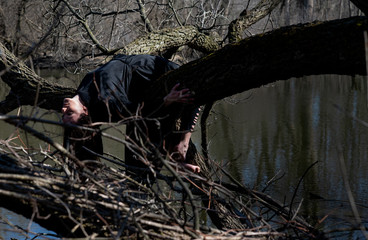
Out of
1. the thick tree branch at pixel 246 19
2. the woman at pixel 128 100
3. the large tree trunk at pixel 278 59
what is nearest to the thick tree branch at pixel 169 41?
the thick tree branch at pixel 246 19

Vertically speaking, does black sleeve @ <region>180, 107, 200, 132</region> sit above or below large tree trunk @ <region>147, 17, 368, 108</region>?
below

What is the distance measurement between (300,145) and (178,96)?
10863 mm

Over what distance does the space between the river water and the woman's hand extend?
3.76 metres

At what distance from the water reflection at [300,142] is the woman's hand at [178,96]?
3549 millimetres

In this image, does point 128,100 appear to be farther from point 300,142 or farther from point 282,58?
point 300,142

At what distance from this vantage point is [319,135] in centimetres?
1450

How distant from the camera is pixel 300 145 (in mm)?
13508

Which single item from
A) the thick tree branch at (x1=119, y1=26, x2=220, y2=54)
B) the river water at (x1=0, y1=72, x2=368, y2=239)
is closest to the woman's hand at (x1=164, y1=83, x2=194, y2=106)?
the thick tree branch at (x1=119, y1=26, x2=220, y2=54)

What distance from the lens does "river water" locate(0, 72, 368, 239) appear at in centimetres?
877

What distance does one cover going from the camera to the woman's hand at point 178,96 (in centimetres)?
316

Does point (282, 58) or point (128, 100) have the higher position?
point (282, 58)

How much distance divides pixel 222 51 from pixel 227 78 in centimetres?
18

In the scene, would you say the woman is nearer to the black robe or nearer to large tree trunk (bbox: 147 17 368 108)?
the black robe

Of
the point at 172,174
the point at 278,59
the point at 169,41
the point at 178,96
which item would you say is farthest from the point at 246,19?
the point at 172,174
